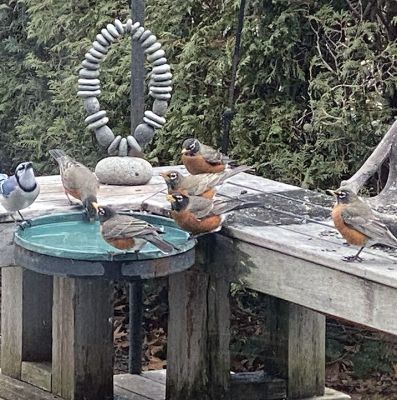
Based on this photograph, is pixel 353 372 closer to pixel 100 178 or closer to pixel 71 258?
pixel 100 178

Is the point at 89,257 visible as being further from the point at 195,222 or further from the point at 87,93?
the point at 87,93

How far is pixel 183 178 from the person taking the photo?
14.9ft

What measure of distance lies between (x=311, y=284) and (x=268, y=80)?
2.45m

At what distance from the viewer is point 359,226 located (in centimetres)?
379

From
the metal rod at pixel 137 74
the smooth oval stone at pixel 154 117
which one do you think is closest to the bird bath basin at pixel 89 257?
the smooth oval stone at pixel 154 117

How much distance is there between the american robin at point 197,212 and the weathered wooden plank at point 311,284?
5.0 inches

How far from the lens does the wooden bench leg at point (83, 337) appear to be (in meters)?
4.68

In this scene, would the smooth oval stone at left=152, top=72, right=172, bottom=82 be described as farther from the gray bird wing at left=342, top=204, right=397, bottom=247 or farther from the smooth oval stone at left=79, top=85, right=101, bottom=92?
the gray bird wing at left=342, top=204, right=397, bottom=247

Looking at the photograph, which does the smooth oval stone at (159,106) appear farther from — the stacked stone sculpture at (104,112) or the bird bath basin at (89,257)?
the bird bath basin at (89,257)

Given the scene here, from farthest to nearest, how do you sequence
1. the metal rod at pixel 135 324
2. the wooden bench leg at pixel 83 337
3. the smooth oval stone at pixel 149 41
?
1. the metal rod at pixel 135 324
2. the smooth oval stone at pixel 149 41
3. the wooden bench leg at pixel 83 337

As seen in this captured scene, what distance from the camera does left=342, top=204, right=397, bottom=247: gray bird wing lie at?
12.4 feet

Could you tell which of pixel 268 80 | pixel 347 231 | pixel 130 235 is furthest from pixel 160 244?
pixel 268 80

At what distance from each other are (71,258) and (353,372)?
8.95 ft

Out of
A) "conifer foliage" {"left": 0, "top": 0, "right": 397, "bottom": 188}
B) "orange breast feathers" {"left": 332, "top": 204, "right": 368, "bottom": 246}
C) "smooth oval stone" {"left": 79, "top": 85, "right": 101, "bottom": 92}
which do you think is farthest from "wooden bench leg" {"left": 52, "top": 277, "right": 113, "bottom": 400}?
"conifer foliage" {"left": 0, "top": 0, "right": 397, "bottom": 188}
